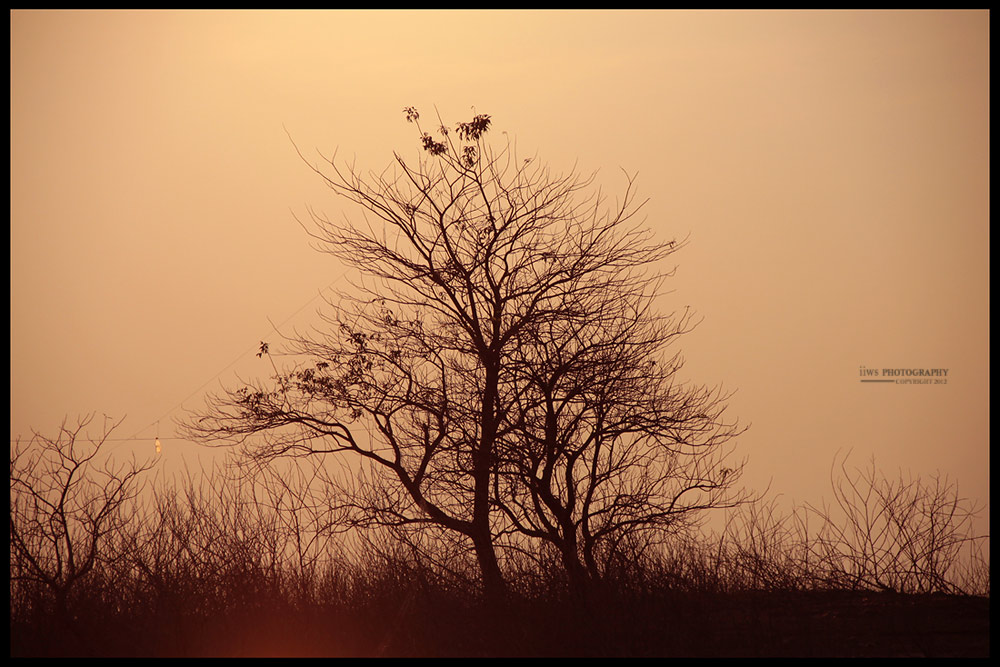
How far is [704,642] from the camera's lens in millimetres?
9516

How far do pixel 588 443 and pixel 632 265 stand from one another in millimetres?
A: 2162

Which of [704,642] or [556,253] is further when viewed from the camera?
[556,253]

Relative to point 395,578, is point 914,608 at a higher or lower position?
lower

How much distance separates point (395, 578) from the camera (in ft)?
37.6

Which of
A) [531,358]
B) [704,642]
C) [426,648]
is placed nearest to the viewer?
[704,642]

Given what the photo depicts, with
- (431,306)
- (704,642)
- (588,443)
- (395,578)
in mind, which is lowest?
(704,642)

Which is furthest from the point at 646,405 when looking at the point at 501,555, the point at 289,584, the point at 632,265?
the point at 289,584

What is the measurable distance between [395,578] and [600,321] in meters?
3.92

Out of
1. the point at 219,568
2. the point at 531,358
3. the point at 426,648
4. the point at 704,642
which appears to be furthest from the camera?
the point at 219,568

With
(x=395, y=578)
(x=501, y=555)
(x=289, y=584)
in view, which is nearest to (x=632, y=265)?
(x=501, y=555)

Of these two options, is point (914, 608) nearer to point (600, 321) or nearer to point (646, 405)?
point (646, 405)

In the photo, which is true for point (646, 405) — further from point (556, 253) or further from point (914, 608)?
point (914, 608)

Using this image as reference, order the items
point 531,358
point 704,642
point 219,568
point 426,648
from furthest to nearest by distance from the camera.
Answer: point 219,568, point 531,358, point 426,648, point 704,642

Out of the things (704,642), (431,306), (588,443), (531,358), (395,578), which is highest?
(431,306)
